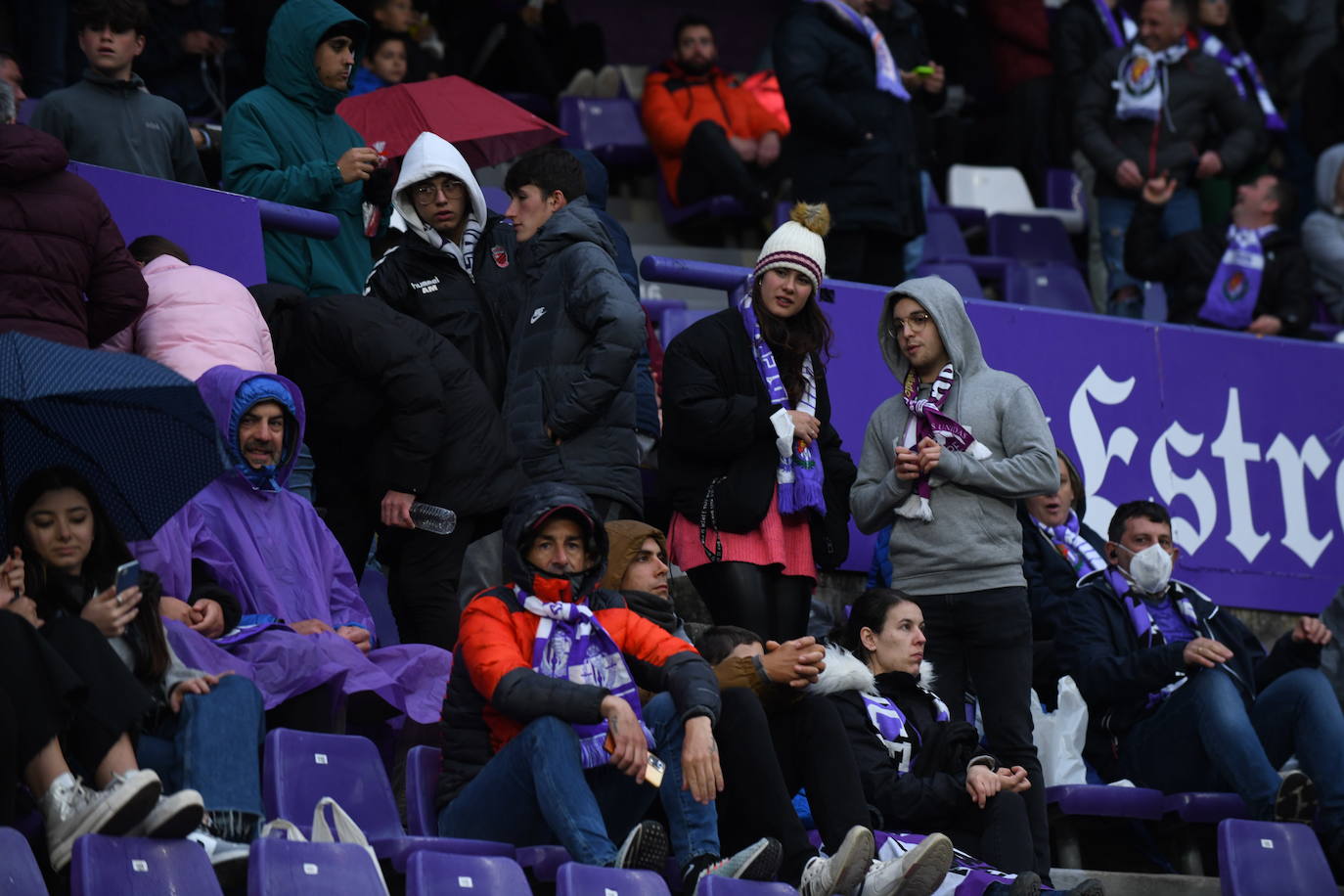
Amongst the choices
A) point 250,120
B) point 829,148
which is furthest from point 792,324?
point 829,148

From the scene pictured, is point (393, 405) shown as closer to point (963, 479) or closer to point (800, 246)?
point (800, 246)

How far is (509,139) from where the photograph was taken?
915 cm

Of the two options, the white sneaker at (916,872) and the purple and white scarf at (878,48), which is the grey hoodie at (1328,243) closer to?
the purple and white scarf at (878,48)

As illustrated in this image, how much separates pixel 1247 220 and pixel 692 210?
107 inches

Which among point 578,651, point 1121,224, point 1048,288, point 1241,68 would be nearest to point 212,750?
point 578,651

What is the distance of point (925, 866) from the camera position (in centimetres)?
565

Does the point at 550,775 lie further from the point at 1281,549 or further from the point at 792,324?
the point at 1281,549

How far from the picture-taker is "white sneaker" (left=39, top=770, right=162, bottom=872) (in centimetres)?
485

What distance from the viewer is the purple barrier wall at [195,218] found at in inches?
298

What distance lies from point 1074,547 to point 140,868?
397 centimetres

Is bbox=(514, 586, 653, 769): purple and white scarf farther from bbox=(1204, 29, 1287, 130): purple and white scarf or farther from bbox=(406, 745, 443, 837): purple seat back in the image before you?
bbox=(1204, 29, 1287, 130): purple and white scarf

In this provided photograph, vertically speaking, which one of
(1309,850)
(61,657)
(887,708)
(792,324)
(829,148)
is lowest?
(1309,850)

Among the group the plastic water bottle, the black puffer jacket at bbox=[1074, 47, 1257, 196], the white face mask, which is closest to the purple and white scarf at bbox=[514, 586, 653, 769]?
the plastic water bottle

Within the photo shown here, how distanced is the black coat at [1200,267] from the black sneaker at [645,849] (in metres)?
6.11
